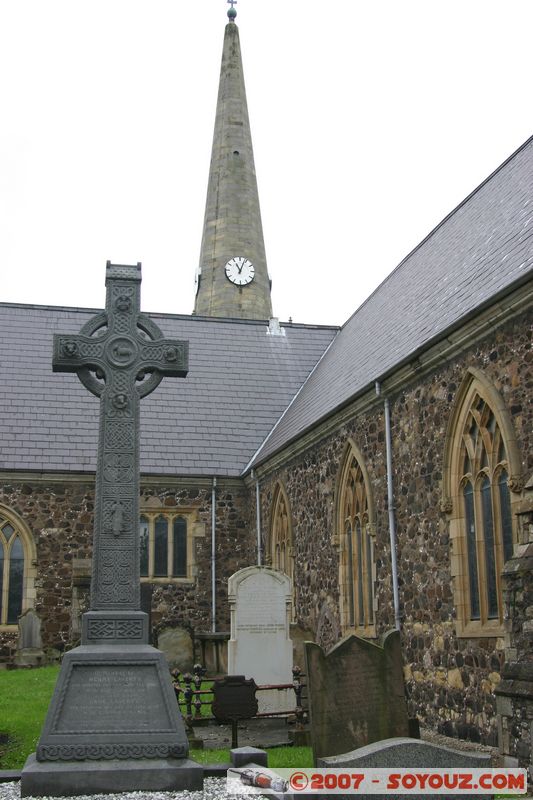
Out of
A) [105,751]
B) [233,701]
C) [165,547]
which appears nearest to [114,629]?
[105,751]

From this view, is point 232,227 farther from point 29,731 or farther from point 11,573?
point 29,731

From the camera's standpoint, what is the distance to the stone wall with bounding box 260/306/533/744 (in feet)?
38.2

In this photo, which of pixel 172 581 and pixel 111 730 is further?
pixel 172 581

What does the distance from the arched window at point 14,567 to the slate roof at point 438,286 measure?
20.0ft

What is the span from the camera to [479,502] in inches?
495

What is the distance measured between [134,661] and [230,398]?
17.9 meters

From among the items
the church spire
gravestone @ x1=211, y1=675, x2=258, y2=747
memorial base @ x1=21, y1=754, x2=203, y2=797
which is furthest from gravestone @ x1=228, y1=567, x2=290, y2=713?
the church spire

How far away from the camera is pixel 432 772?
7285 millimetres

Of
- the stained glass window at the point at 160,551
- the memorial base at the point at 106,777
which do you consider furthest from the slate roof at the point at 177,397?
the memorial base at the point at 106,777

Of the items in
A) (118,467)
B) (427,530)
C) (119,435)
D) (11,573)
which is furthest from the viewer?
(11,573)

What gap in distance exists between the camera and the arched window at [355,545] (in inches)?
637

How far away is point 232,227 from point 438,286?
82.3 feet

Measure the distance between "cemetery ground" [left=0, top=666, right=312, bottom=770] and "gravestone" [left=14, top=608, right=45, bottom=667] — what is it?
3529mm

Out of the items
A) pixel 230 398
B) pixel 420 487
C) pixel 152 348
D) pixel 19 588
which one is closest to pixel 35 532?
pixel 19 588
